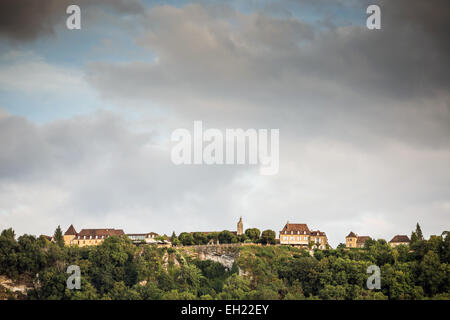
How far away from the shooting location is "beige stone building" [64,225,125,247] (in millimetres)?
116100

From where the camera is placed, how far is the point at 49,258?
89.8 meters

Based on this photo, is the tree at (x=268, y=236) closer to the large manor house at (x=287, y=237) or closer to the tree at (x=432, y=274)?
the large manor house at (x=287, y=237)

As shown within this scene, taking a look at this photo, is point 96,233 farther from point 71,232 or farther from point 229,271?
point 229,271

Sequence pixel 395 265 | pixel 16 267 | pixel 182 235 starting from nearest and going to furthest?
pixel 395 265, pixel 16 267, pixel 182 235

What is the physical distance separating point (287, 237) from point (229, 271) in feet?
54.1

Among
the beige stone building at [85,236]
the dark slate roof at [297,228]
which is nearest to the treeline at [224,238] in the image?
the dark slate roof at [297,228]

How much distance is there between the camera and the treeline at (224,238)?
9969 cm

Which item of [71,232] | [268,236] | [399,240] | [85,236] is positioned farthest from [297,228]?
[71,232]

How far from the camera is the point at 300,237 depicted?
104 metres
